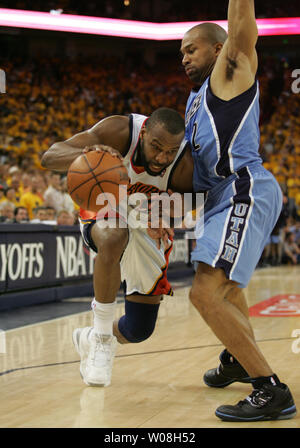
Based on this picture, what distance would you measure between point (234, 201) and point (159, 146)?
44cm

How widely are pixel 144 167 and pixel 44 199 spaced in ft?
21.2

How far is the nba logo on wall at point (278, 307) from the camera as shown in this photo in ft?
20.3

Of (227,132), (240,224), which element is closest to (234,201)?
(240,224)

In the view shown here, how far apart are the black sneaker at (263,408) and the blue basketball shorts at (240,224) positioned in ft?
1.56

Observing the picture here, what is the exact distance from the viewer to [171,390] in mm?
3168

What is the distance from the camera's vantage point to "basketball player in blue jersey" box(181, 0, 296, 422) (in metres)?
2.63

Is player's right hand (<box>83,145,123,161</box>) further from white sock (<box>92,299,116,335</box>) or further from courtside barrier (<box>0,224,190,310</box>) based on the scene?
courtside barrier (<box>0,224,190,310</box>)

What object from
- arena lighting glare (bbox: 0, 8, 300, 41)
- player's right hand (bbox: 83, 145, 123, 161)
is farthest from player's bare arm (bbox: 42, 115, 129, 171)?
arena lighting glare (bbox: 0, 8, 300, 41)

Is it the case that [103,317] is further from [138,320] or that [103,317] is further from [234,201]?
[234,201]

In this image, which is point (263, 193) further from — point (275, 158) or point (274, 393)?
point (275, 158)

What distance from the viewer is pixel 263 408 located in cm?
260

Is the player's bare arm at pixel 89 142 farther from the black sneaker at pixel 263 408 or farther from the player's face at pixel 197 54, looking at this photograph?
the black sneaker at pixel 263 408

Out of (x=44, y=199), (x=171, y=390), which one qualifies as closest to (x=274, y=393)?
(x=171, y=390)

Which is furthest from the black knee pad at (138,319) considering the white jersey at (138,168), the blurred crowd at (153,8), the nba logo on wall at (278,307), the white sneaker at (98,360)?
the blurred crowd at (153,8)
